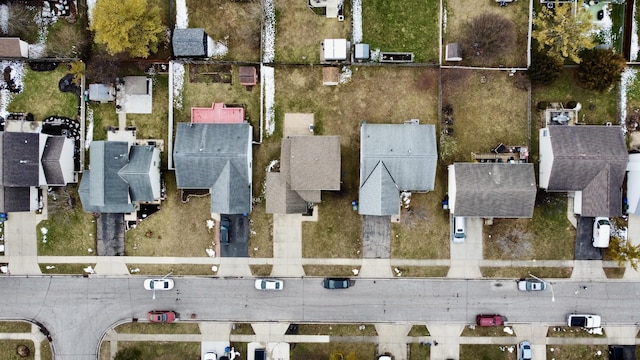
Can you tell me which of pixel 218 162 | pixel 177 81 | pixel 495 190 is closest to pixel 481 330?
pixel 495 190

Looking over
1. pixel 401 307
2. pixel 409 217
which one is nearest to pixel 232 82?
pixel 409 217

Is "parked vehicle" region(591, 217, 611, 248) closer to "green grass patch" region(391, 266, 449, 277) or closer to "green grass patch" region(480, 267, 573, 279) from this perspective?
"green grass patch" region(480, 267, 573, 279)

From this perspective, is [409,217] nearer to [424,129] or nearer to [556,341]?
[424,129]

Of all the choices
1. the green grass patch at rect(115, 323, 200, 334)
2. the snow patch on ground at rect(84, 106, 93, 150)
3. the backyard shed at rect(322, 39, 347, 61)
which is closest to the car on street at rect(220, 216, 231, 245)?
the green grass patch at rect(115, 323, 200, 334)

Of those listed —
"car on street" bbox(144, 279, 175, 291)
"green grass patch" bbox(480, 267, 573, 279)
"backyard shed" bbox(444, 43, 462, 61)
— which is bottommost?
"car on street" bbox(144, 279, 175, 291)

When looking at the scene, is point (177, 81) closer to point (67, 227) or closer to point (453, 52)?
point (67, 227)

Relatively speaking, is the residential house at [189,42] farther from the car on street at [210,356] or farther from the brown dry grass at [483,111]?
the car on street at [210,356]
